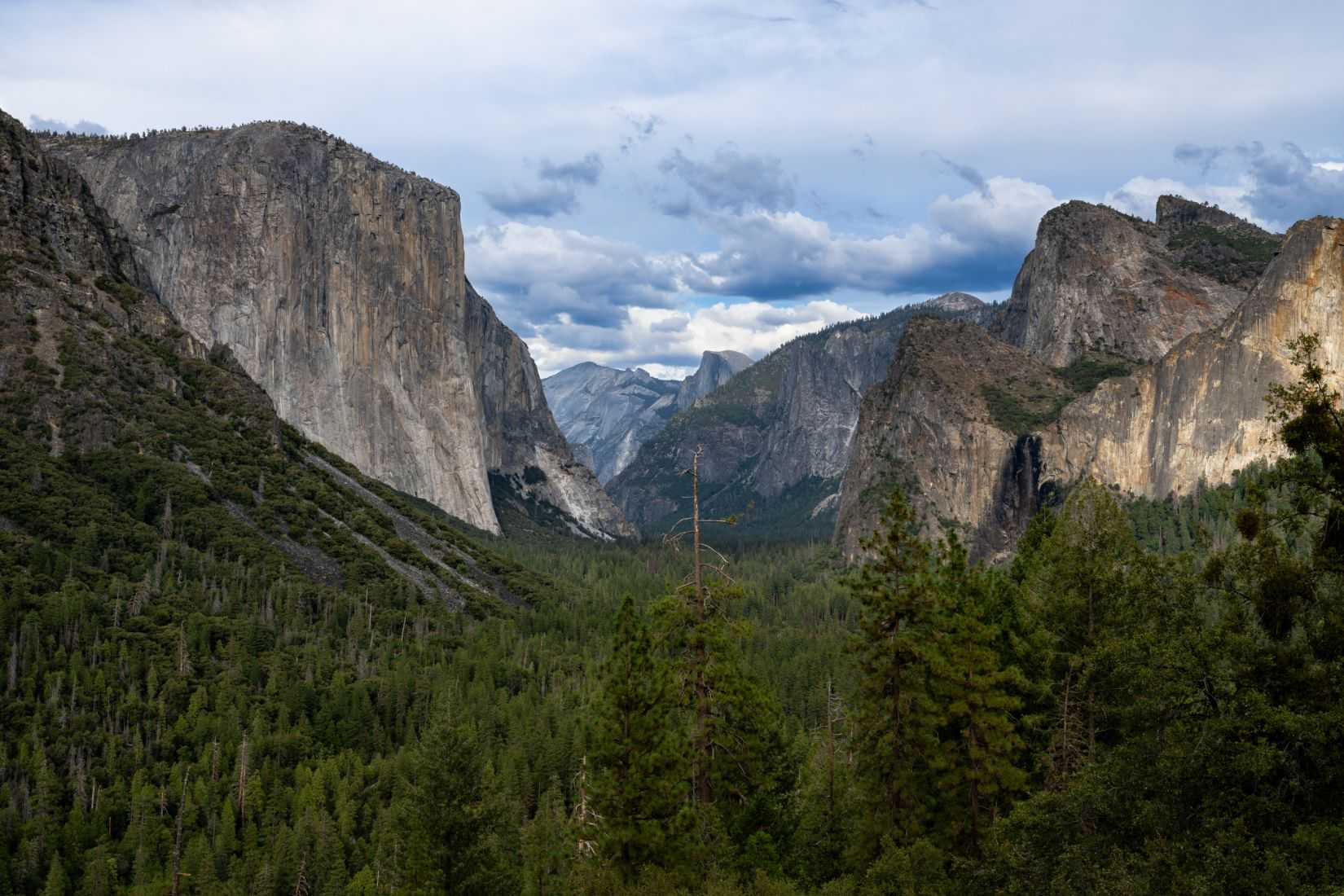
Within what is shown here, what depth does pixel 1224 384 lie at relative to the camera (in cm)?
17775

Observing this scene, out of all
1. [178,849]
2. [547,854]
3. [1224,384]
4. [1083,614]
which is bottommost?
[178,849]

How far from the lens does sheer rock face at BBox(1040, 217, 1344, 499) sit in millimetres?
166750

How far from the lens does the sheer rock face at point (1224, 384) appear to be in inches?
6565

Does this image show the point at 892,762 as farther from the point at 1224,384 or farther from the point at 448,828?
the point at 1224,384

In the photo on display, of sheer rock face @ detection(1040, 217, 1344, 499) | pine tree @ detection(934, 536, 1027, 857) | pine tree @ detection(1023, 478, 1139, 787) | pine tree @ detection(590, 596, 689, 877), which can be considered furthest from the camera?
sheer rock face @ detection(1040, 217, 1344, 499)

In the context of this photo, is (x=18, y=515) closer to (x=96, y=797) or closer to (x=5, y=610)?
(x=5, y=610)

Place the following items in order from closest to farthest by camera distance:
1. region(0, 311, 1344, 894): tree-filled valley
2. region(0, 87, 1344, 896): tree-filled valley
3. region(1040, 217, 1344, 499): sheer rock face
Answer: region(0, 311, 1344, 894): tree-filled valley → region(0, 87, 1344, 896): tree-filled valley → region(1040, 217, 1344, 499): sheer rock face

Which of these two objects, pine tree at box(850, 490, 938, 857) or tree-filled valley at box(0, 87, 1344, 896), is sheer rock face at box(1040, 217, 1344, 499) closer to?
tree-filled valley at box(0, 87, 1344, 896)

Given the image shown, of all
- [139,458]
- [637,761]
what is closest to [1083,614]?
[637,761]

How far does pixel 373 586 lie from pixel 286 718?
144 feet

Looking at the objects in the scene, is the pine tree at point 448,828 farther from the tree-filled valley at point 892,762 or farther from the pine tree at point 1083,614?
the pine tree at point 1083,614

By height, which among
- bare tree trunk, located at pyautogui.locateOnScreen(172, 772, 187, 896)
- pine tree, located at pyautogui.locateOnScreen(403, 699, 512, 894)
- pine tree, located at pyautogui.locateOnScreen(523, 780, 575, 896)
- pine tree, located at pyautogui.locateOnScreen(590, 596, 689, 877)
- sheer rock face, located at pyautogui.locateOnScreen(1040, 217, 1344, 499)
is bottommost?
bare tree trunk, located at pyautogui.locateOnScreen(172, 772, 187, 896)

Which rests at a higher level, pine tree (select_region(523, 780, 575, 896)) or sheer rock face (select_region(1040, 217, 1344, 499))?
sheer rock face (select_region(1040, 217, 1344, 499))

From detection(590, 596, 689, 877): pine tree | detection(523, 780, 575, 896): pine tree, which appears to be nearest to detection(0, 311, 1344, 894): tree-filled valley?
detection(590, 596, 689, 877): pine tree
